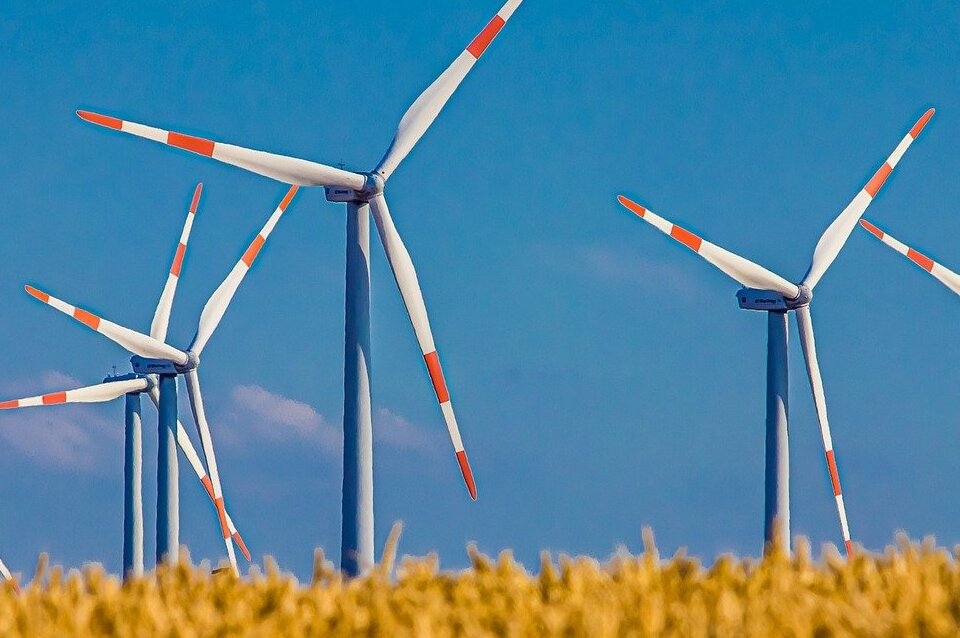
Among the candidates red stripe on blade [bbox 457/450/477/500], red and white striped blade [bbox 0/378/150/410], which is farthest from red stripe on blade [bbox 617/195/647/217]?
red and white striped blade [bbox 0/378/150/410]

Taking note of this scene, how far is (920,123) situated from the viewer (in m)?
47.9

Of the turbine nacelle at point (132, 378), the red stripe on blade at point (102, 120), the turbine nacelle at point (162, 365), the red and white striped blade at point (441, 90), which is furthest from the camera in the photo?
the turbine nacelle at point (132, 378)

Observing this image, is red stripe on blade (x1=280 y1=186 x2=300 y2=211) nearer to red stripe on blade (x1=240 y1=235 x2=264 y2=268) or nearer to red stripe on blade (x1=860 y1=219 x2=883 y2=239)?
red stripe on blade (x1=240 y1=235 x2=264 y2=268)

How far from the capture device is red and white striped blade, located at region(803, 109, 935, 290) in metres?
44.8

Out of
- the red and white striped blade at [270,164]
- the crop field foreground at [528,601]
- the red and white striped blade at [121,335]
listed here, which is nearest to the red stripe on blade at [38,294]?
the red and white striped blade at [121,335]

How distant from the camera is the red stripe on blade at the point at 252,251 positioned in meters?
44.0

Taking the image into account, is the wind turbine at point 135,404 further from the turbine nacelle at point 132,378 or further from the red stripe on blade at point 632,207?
the red stripe on blade at point 632,207

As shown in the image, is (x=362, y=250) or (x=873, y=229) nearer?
(x=362, y=250)

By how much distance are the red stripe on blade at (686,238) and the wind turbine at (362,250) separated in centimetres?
857

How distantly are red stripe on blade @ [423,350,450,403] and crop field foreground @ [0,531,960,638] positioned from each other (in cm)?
1858

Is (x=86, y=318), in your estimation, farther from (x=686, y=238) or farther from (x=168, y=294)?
(x=686, y=238)

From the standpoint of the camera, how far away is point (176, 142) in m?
30.3

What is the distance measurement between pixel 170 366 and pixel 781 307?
20630 millimetres

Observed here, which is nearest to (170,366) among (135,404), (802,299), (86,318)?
(86,318)
